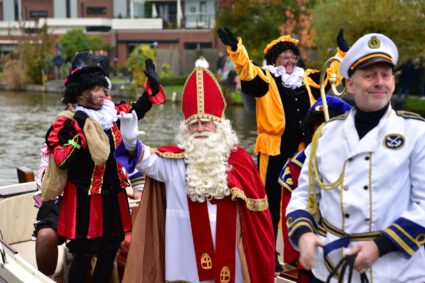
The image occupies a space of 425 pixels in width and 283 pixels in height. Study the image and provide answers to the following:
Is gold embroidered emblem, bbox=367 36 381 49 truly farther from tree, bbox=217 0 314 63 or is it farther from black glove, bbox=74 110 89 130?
tree, bbox=217 0 314 63

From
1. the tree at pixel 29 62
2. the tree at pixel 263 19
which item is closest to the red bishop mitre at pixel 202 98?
the tree at pixel 263 19

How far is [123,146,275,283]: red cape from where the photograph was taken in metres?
3.66

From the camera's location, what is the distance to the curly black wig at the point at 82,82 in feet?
13.8

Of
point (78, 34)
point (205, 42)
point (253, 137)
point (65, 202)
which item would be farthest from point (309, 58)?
point (65, 202)

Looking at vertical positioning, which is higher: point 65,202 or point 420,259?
point 420,259

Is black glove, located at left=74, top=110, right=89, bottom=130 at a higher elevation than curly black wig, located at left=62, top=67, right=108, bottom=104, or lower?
lower

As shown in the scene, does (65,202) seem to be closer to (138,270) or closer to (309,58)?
(138,270)

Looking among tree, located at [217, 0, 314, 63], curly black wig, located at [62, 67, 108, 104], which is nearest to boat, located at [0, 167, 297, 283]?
curly black wig, located at [62, 67, 108, 104]

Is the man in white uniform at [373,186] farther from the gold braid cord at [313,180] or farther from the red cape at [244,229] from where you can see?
the red cape at [244,229]

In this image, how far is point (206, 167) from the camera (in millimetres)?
3646

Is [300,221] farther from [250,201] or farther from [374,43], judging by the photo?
[250,201]

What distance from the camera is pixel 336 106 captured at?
143 inches

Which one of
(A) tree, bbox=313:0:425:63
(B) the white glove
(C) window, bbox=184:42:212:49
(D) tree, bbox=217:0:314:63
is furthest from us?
(C) window, bbox=184:42:212:49

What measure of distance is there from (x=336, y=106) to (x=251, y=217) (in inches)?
28.1
